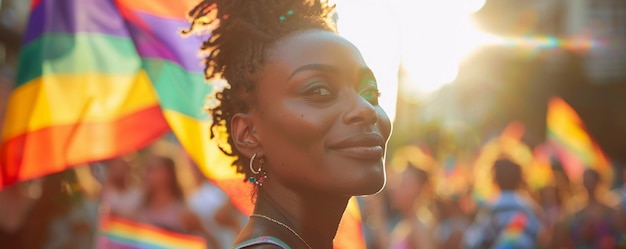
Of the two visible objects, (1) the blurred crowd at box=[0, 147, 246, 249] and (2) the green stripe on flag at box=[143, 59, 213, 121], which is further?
(1) the blurred crowd at box=[0, 147, 246, 249]

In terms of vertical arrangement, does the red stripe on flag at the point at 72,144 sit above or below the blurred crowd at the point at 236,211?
above

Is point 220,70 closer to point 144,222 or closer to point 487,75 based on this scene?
point 144,222

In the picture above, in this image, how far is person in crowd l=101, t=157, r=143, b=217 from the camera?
6.87m

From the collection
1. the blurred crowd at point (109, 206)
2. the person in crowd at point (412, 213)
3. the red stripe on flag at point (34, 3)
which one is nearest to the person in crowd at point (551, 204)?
the person in crowd at point (412, 213)

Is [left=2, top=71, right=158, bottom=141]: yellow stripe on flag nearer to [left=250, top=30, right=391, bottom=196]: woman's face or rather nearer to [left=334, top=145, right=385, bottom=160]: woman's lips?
[left=250, top=30, right=391, bottom=196]: woman's face

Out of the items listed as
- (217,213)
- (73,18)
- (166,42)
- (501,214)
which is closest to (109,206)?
(217,213)

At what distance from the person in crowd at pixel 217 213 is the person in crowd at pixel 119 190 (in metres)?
0.63

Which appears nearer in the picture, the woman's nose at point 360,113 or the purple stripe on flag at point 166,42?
the woman's nose at point 360,113

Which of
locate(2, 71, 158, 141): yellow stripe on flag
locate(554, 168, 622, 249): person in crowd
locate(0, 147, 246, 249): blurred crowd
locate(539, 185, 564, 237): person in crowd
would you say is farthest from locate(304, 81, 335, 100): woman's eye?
locate(539, 185, 564, 237): person in crowd

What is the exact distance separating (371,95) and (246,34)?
0.47 metres

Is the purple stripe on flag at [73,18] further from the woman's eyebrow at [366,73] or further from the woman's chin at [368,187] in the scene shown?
the woman's chin at [368,187]

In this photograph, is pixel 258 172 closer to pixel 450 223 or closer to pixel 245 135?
pixel 245 135

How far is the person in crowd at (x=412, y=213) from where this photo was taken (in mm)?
6605

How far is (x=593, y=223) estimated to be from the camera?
302 inches
